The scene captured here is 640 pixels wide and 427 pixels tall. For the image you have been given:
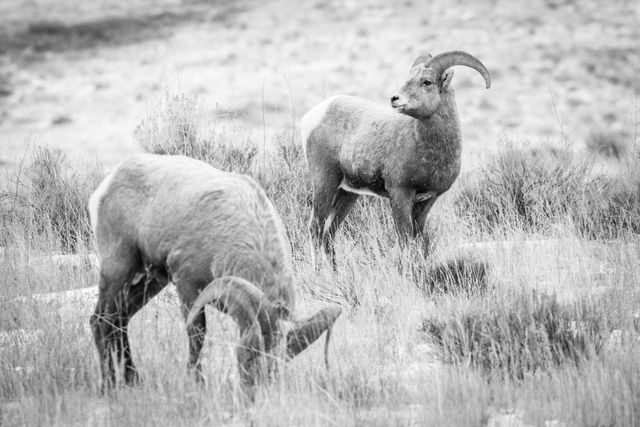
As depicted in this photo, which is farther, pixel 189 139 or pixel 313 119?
pixel 189 139

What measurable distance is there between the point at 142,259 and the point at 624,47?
39.3 meters

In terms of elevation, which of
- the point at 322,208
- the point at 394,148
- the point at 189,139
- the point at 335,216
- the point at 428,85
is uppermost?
the point at 428,85

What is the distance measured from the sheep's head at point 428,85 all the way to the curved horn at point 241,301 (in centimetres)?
291

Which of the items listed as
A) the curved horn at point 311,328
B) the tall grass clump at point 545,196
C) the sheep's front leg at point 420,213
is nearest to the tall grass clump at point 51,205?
the sheep's front leg at point 420,213

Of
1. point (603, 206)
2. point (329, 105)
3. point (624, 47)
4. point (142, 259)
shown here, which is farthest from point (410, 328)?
point (624, 47)

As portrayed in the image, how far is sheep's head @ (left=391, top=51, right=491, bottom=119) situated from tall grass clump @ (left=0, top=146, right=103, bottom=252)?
10.2 feet

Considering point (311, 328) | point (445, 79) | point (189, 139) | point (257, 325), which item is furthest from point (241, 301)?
point (189, 139)

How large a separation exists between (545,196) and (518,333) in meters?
3.59

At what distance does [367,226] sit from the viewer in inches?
343

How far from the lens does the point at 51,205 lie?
9062 mm

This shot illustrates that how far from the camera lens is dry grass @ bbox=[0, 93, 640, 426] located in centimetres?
457

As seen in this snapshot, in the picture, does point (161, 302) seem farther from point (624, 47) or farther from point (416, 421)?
point (624, 47)

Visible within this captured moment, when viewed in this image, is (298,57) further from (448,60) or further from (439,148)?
(439,148)

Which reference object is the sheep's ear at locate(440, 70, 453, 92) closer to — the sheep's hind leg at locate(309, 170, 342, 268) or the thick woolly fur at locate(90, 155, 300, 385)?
the sheep's hind leg at locate(309, 170, 342, 268)
